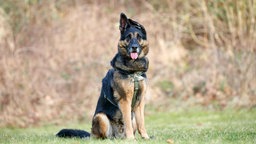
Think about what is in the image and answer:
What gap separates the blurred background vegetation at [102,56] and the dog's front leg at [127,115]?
7.47 m

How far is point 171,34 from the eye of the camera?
68.5 ft

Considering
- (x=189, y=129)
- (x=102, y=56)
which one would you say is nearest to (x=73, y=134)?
(x=189, y=129)

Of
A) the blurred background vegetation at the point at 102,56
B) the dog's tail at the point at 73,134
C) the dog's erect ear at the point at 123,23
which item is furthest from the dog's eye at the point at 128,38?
the blurred background vegetation at the point at 102,56

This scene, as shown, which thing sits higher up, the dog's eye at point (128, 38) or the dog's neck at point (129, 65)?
the dog's eye at point (128, 38)

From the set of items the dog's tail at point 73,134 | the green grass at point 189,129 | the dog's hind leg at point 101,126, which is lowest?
the green grass at point 189,129

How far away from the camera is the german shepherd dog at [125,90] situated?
9234 mm

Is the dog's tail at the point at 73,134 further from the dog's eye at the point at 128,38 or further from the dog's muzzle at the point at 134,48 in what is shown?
the dog's eye at the point at 128,38

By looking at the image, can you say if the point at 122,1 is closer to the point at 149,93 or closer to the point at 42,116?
the point at 149,93

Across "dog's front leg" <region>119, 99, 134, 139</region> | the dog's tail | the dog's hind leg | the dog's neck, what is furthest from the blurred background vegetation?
"dog's front leg" <region>119, 99, 134, 139</region>

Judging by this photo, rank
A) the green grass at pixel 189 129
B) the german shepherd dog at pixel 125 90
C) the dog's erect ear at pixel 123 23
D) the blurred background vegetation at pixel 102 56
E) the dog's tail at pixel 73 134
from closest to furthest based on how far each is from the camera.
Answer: the green grass at pixel 189 129
the german shepherd dog at pixel 125 90
the dog's erect ear at pixel 123 23
the dog's tail at pixel 73 134
the blurred background vegetation at pixel 102 56

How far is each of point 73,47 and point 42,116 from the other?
117 inches

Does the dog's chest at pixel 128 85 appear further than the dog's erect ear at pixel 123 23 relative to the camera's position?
No

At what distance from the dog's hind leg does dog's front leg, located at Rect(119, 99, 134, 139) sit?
0.31 meters

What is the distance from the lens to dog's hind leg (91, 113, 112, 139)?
30.6 ft
